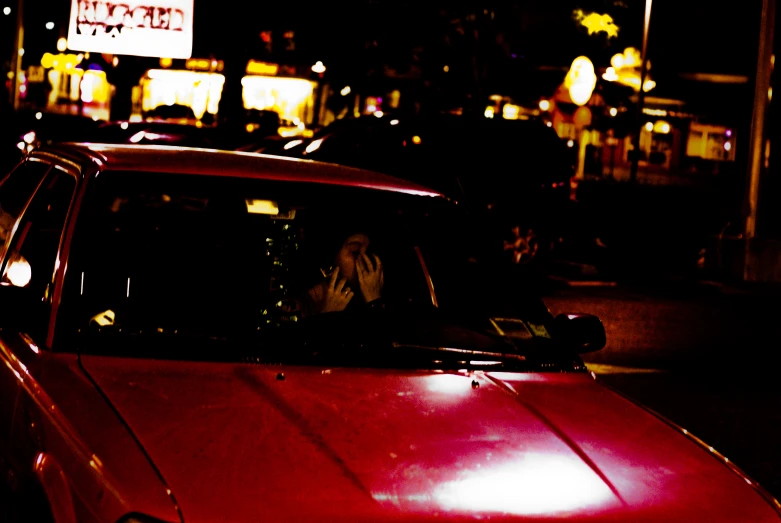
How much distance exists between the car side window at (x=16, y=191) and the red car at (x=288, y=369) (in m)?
0.02

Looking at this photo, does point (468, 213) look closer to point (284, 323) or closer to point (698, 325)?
point (284, 323)

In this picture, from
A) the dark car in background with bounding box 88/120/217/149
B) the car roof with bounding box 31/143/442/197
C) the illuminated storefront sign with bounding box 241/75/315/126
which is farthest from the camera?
the illuminated storefront sign with bounding box 241/75/315/126

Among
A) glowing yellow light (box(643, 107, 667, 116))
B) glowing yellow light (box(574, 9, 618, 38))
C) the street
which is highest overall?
glowing yellow light (box(574, 9, 618, 38))

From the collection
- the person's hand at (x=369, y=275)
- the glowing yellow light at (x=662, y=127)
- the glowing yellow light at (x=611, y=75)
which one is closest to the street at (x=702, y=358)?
the person's hand at (x=369, y=275)

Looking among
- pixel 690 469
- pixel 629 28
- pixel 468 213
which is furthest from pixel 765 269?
pixel 629 28

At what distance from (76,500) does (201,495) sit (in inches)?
16.3

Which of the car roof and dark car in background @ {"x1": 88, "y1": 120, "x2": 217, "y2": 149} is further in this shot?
dark car in background @ {"x1": 88, "y1": 120, "x2": 217, "y2": 149}

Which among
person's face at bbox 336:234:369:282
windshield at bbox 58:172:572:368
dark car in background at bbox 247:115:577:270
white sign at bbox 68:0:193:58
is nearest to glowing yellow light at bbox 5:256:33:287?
windshield at bbox 58:172:572:368

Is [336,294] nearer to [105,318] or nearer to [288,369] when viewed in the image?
[105,318]

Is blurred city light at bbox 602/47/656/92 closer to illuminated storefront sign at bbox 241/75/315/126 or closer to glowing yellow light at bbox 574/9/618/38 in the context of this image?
glowing yellow light at bbox 574/9/618/38

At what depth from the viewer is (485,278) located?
16.4 ft

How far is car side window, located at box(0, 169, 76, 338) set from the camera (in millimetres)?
4777

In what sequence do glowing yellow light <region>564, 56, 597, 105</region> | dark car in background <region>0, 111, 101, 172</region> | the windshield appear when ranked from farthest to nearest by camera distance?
1. glowing yellow light <region>564, 56, 597, 105</region>
2. dark car in background <region>0, 111, 101, 172</region>
3. the windshield

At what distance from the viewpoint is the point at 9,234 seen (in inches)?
203
